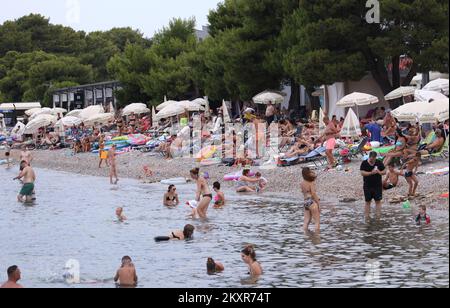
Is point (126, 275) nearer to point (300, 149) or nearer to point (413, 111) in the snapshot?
point (413, 111)

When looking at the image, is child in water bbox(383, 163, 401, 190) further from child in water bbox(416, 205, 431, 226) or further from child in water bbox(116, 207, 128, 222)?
child in water bbox(116, 207, 128, 222)

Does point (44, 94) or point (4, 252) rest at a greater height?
point (44, 94)

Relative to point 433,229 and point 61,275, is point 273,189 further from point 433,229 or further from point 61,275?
point 61,275

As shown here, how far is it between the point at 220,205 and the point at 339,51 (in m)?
15.4

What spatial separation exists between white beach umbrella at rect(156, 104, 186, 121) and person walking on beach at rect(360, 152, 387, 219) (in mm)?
27301

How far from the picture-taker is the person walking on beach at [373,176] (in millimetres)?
20062

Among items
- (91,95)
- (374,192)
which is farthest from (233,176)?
(91,95)

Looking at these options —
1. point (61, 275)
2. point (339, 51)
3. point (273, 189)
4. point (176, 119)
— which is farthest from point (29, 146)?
point (61, 275)

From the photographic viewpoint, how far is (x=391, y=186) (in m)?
25.0

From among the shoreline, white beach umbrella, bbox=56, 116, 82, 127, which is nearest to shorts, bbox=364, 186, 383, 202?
the shoreline

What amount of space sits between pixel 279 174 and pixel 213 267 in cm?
1466

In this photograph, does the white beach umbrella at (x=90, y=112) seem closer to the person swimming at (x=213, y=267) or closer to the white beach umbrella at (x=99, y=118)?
the white beach umbrella at (x=99, y=118)

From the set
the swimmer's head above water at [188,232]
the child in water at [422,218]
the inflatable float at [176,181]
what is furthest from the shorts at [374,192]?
the inflatable float at [176,181]

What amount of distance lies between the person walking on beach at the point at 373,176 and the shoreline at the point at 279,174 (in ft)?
6.49
